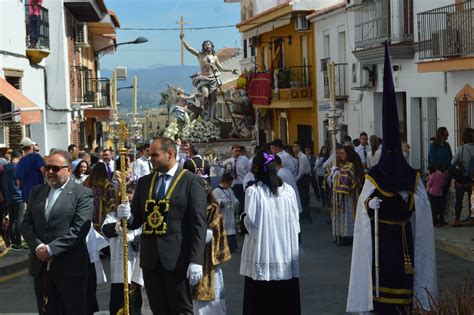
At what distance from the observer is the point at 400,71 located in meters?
27.2

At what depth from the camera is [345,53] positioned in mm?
34156

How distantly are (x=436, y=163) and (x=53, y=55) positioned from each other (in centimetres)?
1631

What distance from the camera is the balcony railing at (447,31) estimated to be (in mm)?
21188

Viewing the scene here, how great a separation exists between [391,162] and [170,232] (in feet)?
6.75

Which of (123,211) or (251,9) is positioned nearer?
(123,211)

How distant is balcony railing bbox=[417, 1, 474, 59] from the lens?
21188mm

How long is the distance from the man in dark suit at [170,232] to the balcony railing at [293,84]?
30.2 metres

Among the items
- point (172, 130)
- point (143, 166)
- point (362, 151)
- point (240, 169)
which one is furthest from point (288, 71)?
point (143, 166)

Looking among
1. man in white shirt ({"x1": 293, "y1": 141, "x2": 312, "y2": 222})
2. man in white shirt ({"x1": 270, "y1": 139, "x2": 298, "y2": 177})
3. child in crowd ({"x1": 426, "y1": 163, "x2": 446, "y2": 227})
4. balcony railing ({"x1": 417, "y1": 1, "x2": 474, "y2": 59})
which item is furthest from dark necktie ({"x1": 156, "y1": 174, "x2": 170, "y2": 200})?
balcony railing ({"x1": 417, "y1": 1, "x2": 474, "y2": 59})

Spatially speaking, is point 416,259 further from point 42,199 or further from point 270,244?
point 42,199

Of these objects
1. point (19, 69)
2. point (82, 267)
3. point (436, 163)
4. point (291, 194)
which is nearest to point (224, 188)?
point (436, 163)

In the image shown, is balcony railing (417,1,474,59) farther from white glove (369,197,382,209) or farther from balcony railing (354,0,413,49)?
white glove (369,197,382,209)

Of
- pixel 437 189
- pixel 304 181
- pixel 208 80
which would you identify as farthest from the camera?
pixel 208 80

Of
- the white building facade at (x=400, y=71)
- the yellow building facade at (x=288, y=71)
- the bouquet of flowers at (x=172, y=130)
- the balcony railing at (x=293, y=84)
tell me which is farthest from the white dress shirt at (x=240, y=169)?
the balcony railing at (x=293, y=84)
